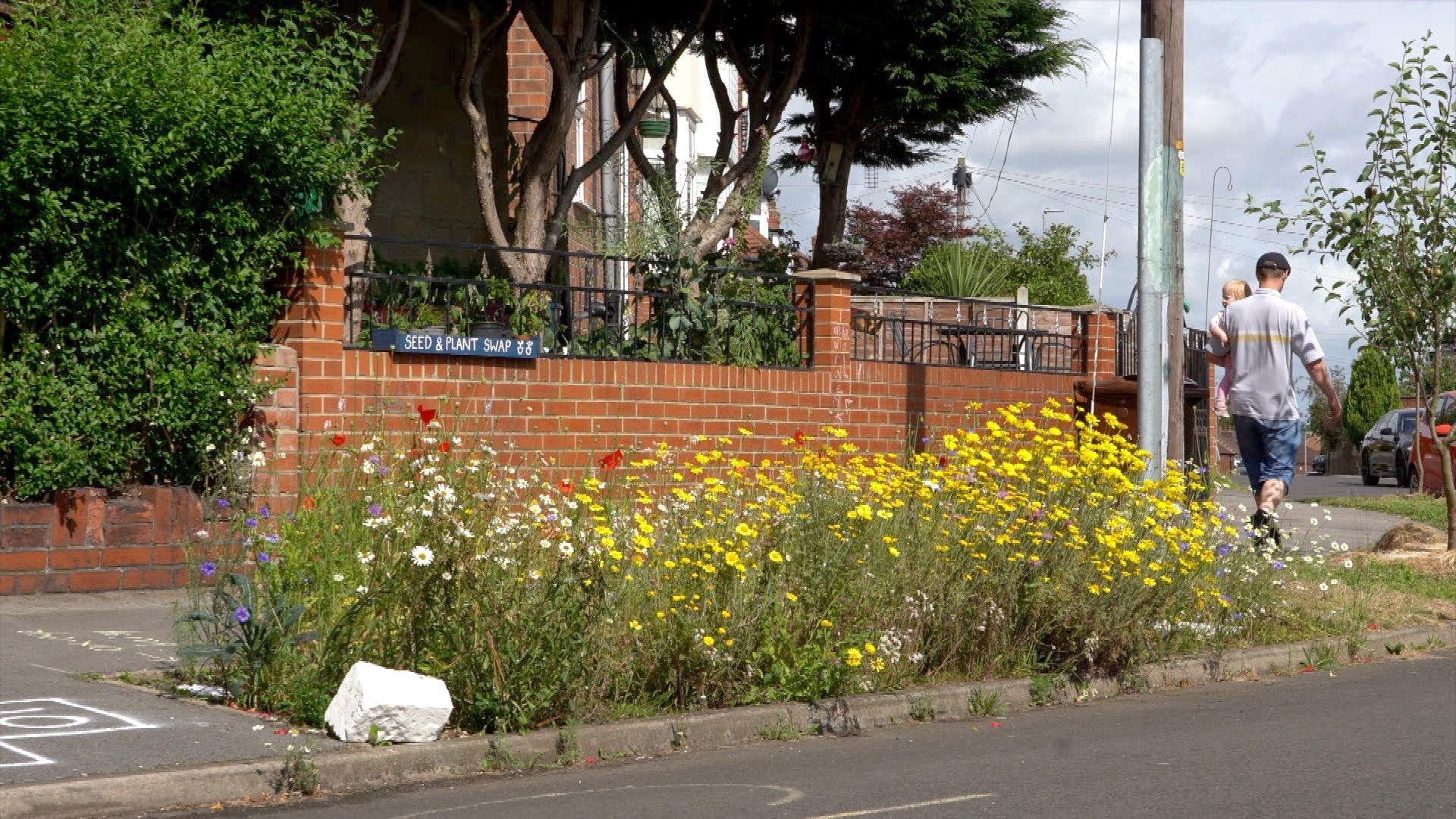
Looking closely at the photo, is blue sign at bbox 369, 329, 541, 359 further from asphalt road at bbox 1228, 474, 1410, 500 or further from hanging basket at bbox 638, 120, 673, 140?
asphalt road at bbox 1228, 474, 1410, 500

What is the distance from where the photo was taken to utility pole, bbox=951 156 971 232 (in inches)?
1619

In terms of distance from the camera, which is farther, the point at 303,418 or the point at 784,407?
the point at 784,407

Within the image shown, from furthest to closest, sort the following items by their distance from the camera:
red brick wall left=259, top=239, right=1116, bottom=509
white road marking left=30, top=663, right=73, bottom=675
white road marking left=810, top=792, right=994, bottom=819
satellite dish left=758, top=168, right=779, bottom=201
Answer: satellite dish left=758, top=168, right=779, bottom=201 < red brick wall left=259, top=239, right=1116, bottom=509 < white road marking left=30, top=663, right=73, bottom=675 < white road marking left=810, top=792, right=994, bottom=819

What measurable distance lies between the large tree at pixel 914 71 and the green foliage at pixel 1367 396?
129 feet

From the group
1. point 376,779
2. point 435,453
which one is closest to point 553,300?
point 435,453

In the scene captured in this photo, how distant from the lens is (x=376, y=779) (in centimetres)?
632

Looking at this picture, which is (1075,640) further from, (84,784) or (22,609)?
(22,609)

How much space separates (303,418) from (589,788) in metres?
5.43

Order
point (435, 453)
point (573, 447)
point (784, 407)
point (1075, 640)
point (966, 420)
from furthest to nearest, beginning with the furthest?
1. point (966, 420)
2. point (784, 407)
3. point (573, 447)
4. point (1075, 640)
5. point (435, 453)

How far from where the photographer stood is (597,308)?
13.8 meters

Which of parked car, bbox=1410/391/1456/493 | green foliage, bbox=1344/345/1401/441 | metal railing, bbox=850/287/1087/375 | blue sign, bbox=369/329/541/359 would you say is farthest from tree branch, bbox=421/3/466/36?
green foliage, bbox=1344/345/1401/441

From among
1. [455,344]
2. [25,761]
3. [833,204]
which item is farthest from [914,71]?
[25,761]

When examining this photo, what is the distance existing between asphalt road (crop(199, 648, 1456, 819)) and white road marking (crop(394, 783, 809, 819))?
1cm

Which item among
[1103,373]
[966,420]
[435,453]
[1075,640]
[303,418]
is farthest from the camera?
[1103,373]
